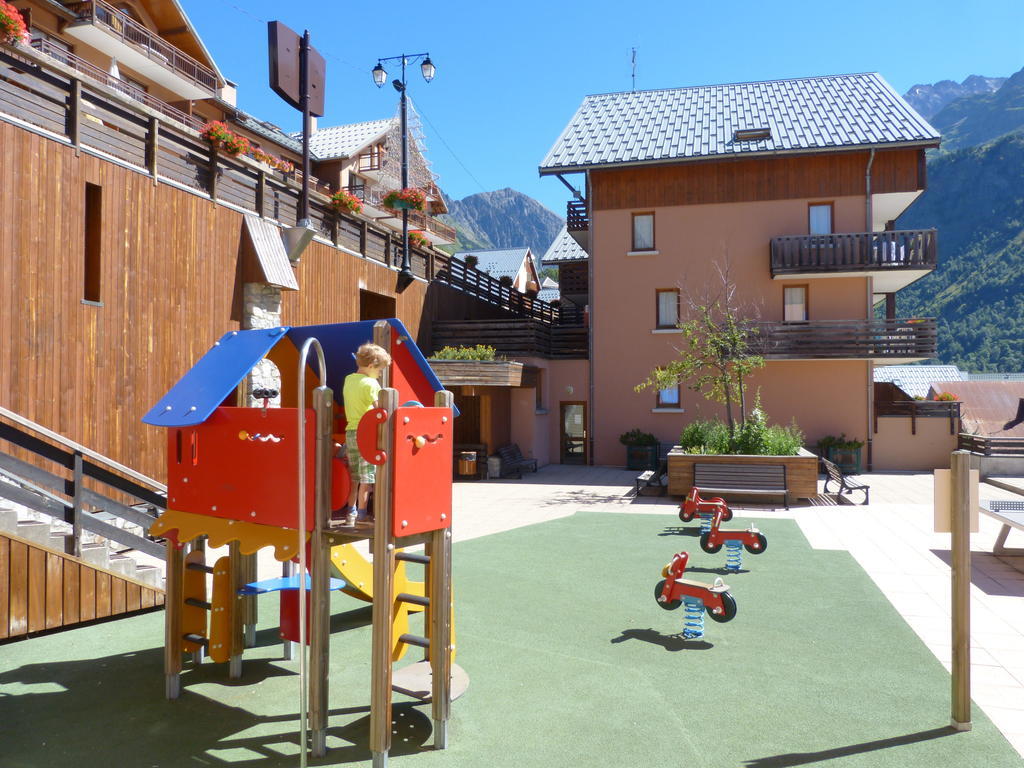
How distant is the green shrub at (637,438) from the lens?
74.4 feet

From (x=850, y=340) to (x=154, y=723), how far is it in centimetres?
2065

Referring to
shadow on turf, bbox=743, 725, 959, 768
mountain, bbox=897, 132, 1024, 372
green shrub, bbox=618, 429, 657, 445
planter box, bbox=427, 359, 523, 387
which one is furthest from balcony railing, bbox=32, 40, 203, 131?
mountain, bbox=897, 132, 1024, 372

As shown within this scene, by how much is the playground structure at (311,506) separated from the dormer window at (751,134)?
2085 centimetres

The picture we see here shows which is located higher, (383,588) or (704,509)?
→ (383,588)

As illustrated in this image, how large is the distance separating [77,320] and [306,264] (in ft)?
21.0

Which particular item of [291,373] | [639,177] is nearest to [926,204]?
[639,177]

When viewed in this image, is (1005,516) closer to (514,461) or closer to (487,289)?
(514,461)

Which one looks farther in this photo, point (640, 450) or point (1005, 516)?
point (640, 450)

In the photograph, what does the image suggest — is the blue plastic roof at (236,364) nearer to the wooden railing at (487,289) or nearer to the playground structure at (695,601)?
the playground structure at (695,601)

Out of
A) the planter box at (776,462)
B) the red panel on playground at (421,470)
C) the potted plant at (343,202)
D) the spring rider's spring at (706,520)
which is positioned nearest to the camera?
the red panel on playground at (421,470)

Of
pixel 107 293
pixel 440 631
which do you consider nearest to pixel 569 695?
pixel 440 631

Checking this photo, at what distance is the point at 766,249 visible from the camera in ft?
75.2

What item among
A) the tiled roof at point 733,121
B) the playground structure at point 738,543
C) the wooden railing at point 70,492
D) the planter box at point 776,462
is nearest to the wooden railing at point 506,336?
the tiled roof at point 733,121

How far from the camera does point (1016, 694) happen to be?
17.6ft
